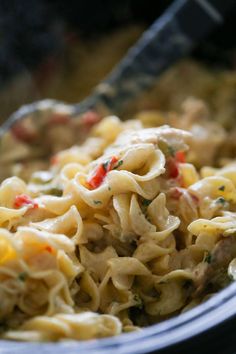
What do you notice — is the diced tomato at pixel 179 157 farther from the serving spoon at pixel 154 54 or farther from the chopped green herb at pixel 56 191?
the serving spoon at pixel 154 54

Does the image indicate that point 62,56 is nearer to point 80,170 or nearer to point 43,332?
point 80,170

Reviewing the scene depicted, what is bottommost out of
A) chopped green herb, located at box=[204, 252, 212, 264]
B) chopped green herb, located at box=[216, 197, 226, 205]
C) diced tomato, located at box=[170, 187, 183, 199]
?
chopped green herb, located at box=[204, 252, 212, 264]

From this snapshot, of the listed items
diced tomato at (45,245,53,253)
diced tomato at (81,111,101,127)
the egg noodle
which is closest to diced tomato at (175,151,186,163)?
the egg noodle

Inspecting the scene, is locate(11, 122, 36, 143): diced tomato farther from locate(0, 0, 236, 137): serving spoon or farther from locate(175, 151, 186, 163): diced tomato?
locate(175, 151, 186, 163): diced tomato

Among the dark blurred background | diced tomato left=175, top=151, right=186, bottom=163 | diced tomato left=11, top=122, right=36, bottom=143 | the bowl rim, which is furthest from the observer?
the dark blurred background

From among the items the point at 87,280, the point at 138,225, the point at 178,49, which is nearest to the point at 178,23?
the point at 178,49

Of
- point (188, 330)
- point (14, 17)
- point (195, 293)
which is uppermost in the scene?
point (14, 17)
